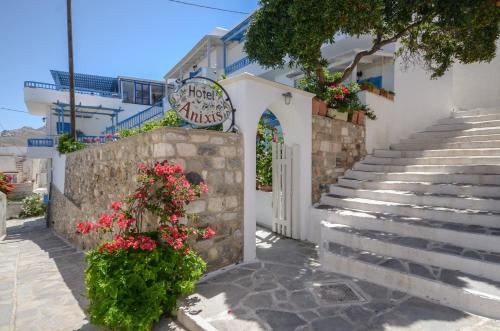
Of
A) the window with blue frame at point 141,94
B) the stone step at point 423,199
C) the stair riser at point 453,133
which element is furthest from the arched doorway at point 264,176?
the window with blue frame at point 141,94

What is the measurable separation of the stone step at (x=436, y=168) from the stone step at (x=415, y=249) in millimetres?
2529

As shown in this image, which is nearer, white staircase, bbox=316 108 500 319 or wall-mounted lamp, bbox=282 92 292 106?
white staircase, bbox=316 108 500 319

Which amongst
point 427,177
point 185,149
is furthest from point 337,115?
point 185,149

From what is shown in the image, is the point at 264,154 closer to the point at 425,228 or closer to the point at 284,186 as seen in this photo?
the point at 284,186

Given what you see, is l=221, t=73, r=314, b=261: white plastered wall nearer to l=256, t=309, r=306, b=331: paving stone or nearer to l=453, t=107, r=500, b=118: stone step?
l=256, t=309, r=306, b=331: paving stone

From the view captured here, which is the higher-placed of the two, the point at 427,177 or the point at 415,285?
the point at 427,177

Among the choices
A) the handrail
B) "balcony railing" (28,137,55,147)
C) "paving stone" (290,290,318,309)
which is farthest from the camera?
"balcony railing" (28,137,55,147)

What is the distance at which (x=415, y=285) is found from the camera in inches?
135

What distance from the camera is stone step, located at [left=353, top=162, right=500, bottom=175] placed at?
→ 5609 millimetres

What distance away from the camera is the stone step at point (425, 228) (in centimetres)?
380

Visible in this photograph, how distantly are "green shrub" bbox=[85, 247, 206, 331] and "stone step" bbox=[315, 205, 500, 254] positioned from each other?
3053 millimetres

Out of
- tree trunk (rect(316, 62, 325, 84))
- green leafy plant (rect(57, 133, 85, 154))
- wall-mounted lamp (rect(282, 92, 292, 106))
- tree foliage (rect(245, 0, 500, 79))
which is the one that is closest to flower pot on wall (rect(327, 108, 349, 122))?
tree trunk (rect(316, 62, 325, 84))

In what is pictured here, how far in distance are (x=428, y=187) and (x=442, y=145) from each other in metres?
2.43

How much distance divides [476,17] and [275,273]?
5.32 meters
